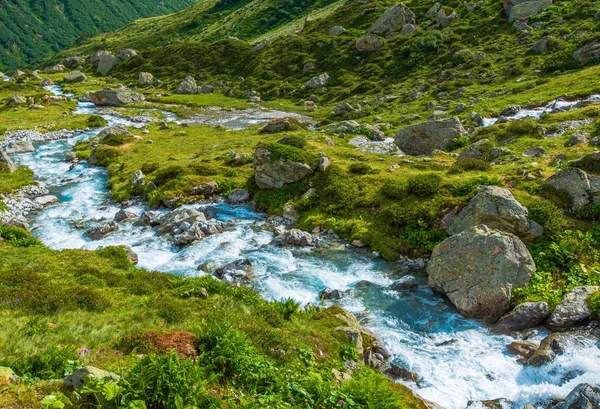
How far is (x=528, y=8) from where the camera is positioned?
258ft

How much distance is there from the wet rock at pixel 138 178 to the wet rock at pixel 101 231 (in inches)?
354

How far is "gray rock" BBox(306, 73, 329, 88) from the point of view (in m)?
88.0

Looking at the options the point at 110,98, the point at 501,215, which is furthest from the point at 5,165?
the point at 110,98

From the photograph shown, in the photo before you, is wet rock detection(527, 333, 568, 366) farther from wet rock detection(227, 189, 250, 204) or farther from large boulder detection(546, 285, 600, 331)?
wet rock detection(227, 189, 250, 204)

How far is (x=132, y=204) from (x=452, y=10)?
88.3 metres

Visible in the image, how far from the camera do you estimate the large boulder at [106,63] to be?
127438 millimetres

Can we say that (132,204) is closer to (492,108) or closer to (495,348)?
(495,348)

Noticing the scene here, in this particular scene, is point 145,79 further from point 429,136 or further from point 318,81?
point 429,136

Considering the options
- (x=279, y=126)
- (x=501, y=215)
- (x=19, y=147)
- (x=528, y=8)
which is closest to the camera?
(x=501, y=215)

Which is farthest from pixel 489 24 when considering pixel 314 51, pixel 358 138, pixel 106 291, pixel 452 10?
pixel 106 291

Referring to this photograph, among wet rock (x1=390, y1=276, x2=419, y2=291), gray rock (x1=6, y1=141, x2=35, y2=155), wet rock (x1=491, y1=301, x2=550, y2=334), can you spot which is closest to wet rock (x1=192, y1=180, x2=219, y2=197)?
wet rock (x1=390, y1=276, x2=419, y2=291)

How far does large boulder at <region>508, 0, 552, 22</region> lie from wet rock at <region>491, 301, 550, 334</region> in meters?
79.1

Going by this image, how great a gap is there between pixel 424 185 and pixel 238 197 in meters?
14.4

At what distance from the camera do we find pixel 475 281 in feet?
58.7
